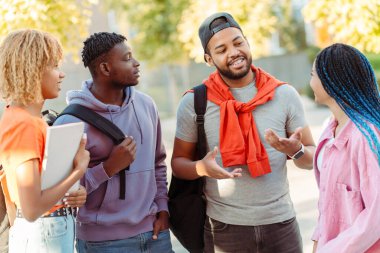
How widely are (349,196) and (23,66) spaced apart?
1.39m

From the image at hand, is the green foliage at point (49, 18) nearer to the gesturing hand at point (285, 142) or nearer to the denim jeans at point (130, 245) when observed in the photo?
the denim jeans at point (130, 245)

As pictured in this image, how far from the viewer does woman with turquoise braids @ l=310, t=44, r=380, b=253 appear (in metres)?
2.31

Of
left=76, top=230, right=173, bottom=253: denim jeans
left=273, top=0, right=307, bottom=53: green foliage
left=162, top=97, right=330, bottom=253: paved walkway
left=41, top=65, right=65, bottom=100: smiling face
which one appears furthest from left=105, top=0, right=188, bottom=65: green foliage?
left=41, top=65, right=65, bottom=100: smiling face

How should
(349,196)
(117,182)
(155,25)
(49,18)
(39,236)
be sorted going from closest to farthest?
1. (349,196)
2. (39,236)
3. (117,182)
4. (49,18)
5. (155,25)

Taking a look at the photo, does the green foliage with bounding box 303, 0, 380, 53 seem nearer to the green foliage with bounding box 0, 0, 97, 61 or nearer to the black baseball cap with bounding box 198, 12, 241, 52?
the green foliage with bounding box 0, 0, 97, 61

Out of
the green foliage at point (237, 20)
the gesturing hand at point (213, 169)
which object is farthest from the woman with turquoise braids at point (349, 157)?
the green foliage at point (237, 20)

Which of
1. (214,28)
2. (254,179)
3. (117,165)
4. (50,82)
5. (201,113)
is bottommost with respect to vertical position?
(254,179)

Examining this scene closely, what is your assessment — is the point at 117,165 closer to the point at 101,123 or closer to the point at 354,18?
the point at 101,123

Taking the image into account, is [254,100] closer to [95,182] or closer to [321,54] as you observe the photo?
[321,54]

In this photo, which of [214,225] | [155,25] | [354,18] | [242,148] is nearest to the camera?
[242,148]

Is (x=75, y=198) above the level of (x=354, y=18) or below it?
below

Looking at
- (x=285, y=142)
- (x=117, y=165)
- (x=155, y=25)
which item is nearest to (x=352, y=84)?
(x=285, y=142)

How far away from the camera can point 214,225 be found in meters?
3.25

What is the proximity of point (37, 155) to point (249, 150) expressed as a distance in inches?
44.5
